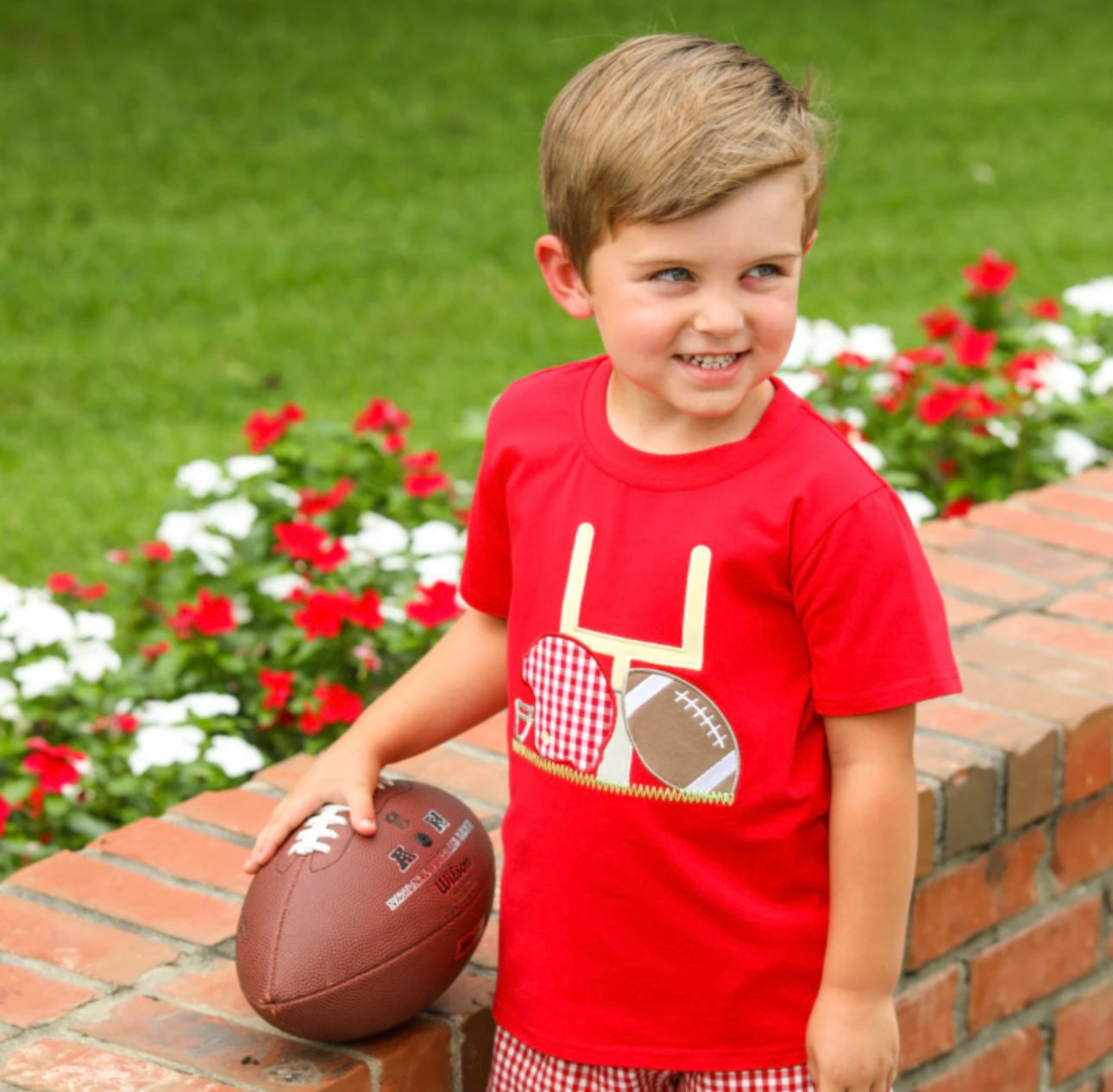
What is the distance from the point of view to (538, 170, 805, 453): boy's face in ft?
5.92

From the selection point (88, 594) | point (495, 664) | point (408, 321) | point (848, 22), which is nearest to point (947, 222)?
point (408, 321)

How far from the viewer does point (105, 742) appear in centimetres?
328

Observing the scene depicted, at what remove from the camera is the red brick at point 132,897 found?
2.39 meters

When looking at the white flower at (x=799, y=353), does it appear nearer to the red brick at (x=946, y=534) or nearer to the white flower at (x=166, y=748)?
the red brick at (x=946, y=534)

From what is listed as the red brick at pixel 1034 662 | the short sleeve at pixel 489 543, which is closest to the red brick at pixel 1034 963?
the red brick at pixel 1034 662

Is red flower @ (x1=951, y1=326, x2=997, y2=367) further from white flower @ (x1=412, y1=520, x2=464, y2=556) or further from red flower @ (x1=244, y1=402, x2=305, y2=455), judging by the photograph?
red flower @ (x1=244, y1=402, x2=305, y2=455)

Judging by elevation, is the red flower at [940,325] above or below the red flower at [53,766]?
above

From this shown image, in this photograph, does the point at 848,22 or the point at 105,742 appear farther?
the point at 848,22

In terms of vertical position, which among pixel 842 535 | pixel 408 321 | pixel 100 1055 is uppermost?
pixel 842 535

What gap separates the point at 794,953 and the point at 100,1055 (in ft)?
2.61

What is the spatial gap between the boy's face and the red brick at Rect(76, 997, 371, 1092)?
32.4 inches

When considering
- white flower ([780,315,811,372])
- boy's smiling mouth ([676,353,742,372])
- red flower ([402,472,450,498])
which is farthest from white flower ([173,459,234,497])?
boy's smiling mouth ([676,353,742,372])

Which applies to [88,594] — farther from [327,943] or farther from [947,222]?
[947,222]

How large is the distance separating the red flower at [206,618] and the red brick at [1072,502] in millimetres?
1607
